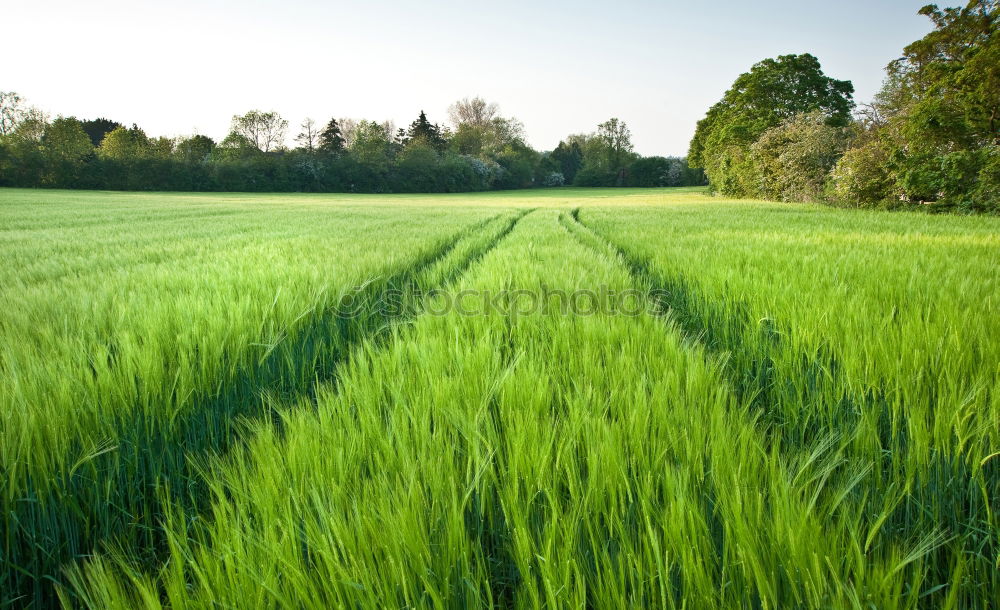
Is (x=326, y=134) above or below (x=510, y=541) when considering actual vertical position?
above

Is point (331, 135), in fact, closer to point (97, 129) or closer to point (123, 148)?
point (123, 148)

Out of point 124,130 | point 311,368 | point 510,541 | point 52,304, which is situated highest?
point 124,130

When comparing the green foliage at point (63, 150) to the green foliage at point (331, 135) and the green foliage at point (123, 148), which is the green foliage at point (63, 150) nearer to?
the green foliage at point (123, 148)

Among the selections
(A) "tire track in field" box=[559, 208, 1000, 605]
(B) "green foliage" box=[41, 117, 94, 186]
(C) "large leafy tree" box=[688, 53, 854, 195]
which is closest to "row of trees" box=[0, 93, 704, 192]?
(B) "green foliage" box=[41, 117, 94, 186]

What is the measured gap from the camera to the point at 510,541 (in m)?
0.69

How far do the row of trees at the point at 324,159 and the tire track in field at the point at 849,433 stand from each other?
52.4 meters

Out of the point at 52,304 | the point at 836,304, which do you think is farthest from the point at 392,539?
the point at 52,304

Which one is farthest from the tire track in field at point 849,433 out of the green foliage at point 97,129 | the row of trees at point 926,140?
the green foliage at point 97,129

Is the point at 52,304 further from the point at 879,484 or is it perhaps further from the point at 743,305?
the point at 743,305

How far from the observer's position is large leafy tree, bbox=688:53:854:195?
28303mm

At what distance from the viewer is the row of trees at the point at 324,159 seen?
39.2 m

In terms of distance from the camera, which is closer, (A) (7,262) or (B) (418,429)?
(B) (418,429)

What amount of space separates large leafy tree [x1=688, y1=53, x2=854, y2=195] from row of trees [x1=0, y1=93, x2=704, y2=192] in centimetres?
3164

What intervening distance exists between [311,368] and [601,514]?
1.68 metres
